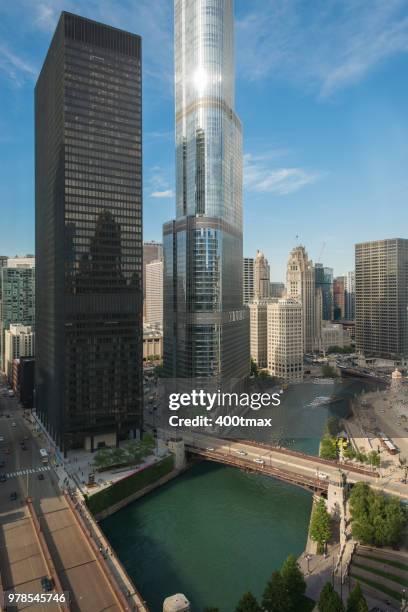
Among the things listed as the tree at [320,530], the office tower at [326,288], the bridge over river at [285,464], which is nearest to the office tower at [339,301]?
the office tower at [326,288]

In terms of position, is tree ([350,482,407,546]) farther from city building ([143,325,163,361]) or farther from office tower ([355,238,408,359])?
city building ([143,325,163,361])

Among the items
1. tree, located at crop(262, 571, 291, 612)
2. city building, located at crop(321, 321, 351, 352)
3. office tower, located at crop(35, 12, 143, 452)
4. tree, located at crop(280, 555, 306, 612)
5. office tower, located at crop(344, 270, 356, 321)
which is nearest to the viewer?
tree, located at crop(262, 571, 291, 612)

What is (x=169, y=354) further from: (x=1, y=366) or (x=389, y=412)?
(x=1, y=366)

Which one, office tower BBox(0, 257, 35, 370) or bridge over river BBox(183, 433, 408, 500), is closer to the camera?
bridge over river BBox(183, 433, 408, 500)

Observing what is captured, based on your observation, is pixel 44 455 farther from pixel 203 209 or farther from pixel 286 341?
pixel 286 341

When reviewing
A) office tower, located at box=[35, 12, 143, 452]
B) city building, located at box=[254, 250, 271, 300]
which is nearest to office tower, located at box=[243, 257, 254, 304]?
city building, located at box=[254, 250, 271, 300]

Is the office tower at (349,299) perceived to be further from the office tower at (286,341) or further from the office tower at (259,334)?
the office tower at (286,341)
